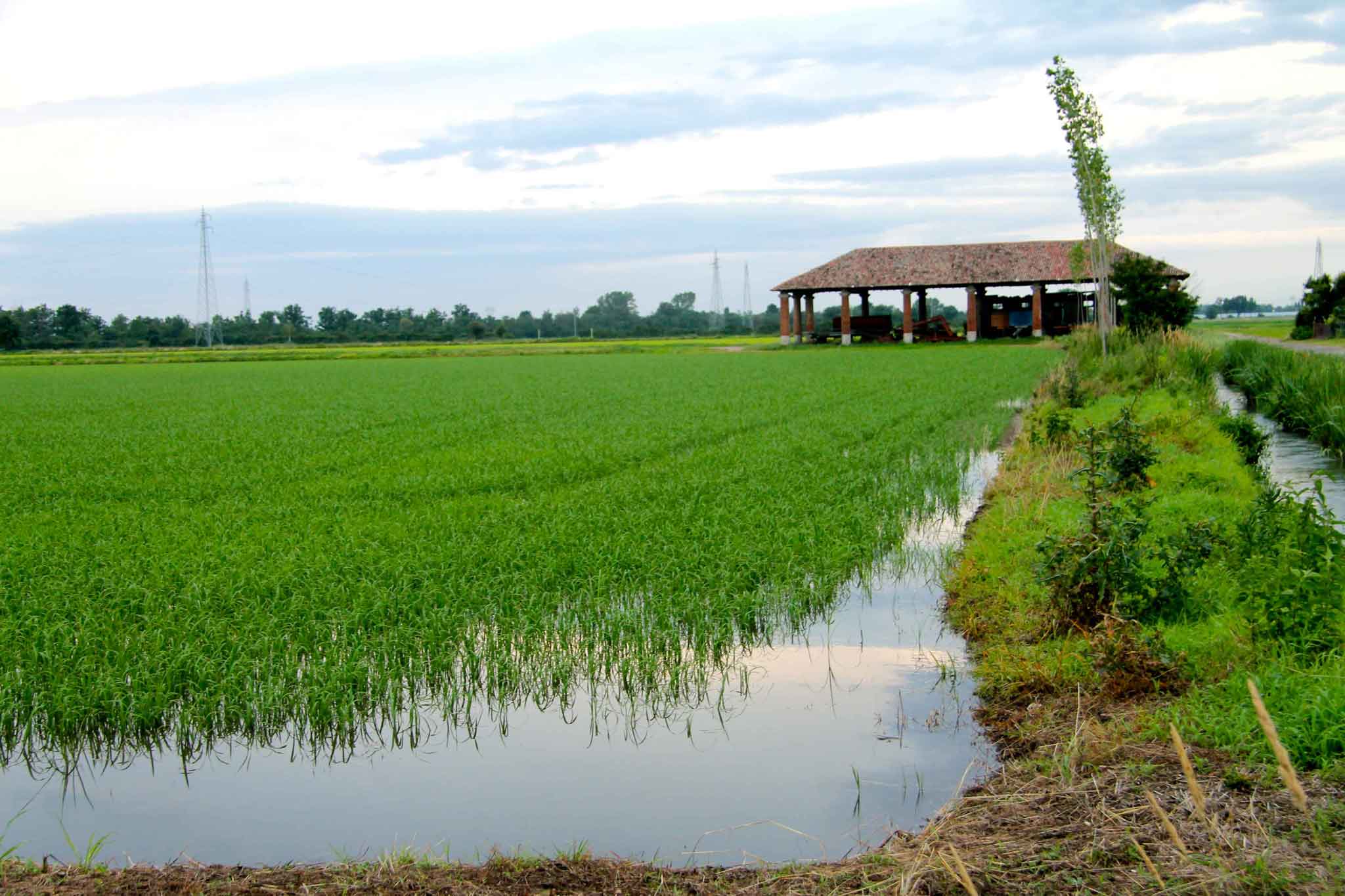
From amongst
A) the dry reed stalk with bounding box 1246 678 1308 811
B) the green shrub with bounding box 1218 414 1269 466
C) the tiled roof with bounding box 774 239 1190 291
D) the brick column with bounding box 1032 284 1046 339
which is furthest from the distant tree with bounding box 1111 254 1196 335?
the dry reed stalk with bounding box 1246 678 1308 811

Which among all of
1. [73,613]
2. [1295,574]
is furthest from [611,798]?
[73,613]

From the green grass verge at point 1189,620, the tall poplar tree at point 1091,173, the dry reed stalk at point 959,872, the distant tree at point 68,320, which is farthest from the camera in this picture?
the distant tree at point 68,320

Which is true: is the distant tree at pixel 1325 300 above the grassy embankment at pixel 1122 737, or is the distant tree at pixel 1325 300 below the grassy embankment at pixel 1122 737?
above

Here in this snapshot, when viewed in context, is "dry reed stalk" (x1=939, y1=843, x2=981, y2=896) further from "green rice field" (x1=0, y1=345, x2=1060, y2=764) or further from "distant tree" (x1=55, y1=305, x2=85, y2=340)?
"distant tree" (x1=55, y1=305, x2=85, y2=340)

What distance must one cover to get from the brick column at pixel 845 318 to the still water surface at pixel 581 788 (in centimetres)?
4312

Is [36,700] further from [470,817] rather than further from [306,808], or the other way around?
[470,817]

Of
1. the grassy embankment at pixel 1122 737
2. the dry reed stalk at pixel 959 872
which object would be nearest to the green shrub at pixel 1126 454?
the grassy embankment at pixel 1122 737

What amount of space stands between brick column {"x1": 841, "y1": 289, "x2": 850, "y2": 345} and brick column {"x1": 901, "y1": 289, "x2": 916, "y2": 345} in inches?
91.8

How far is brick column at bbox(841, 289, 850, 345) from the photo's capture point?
48.0m

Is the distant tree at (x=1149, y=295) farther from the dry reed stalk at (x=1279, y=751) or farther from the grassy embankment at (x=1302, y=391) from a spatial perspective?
the dry reed stalk at (x=1279, y=751)

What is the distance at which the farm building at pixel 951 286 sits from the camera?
46562 mm

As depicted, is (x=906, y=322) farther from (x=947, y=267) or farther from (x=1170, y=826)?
(x=1170, y=826)

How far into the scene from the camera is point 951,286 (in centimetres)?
4644

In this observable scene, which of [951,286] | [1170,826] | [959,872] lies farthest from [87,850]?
[951,286]
